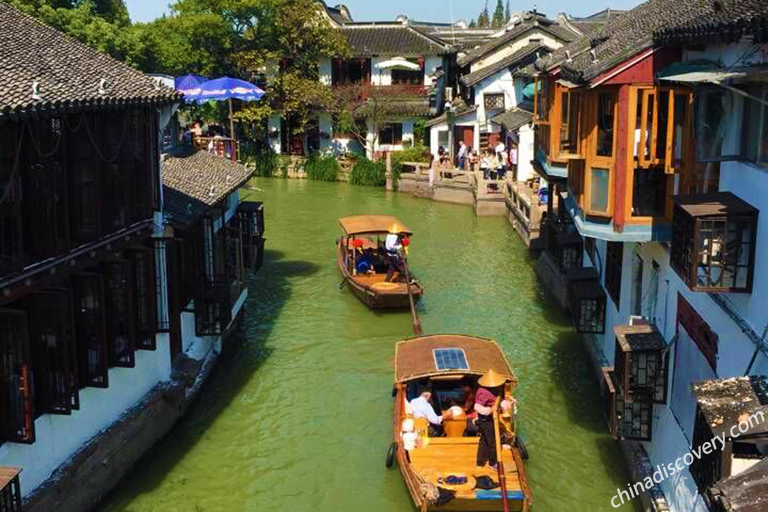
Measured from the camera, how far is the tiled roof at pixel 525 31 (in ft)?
128

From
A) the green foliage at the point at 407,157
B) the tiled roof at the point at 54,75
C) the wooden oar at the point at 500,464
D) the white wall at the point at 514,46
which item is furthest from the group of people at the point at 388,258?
the white wall at the point at 514,46

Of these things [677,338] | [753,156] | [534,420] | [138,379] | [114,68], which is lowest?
[534,420]

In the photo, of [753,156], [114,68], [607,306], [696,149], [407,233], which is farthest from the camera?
[407,233]

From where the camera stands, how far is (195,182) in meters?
16.3

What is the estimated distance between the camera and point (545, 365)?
16891 mm

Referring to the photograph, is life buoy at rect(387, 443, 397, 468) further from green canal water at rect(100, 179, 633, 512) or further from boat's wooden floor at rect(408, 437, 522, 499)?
boat's wooden floor at rect(408, 437, 522, 499)

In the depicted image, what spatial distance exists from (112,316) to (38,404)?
80.8 inches

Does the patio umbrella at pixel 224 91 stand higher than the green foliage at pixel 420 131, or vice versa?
the patio umbrella at pixel 224 91

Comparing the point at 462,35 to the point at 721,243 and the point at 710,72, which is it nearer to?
the point at 710,72

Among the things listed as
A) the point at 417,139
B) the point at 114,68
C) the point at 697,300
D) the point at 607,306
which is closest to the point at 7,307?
the point at 114,68

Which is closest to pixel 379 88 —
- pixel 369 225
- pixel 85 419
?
pixel 369 225

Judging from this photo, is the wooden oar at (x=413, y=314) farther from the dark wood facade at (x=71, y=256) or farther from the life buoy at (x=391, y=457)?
the dark wood facade at (x=71, y=256)

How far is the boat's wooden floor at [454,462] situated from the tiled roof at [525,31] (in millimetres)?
29634

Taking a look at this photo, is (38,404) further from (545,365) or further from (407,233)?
(407,233)
